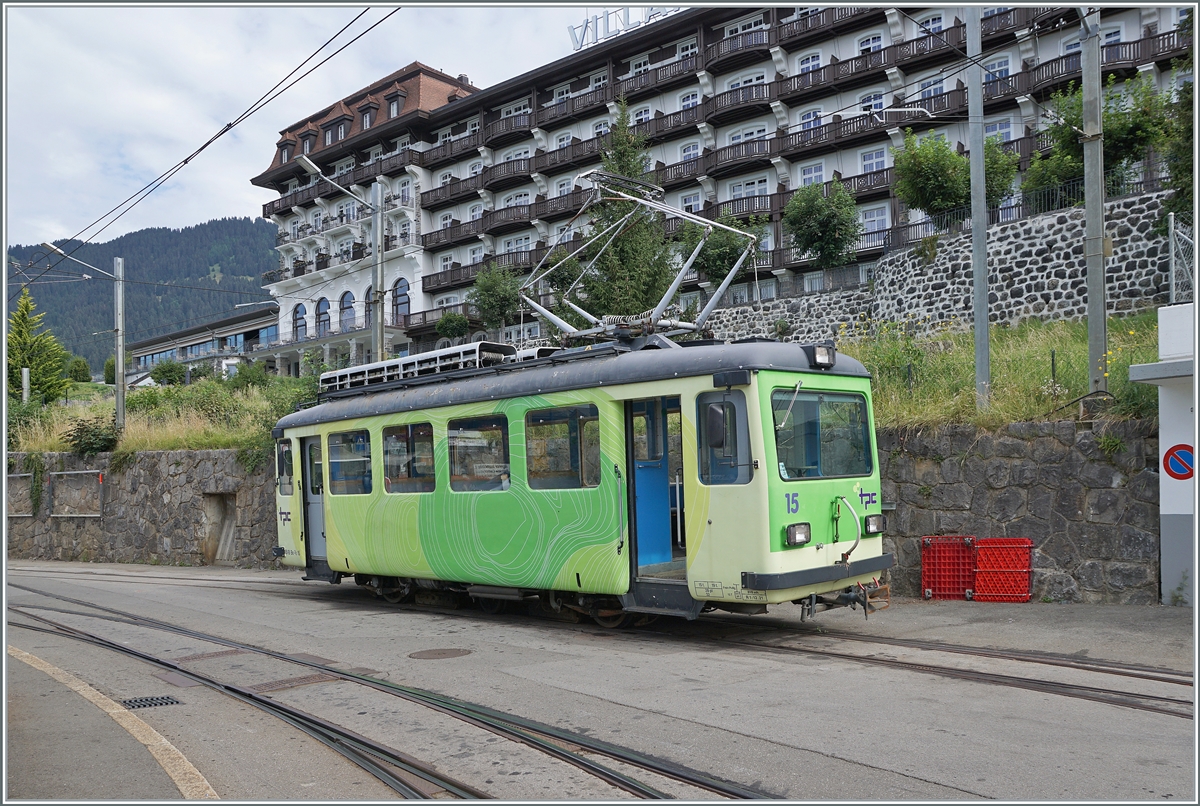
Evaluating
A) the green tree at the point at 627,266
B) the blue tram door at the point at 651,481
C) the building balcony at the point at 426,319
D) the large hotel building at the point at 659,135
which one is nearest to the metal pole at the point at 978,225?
the blue tram door at the point at 651,481

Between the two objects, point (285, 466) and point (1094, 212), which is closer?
point (1094, 212)

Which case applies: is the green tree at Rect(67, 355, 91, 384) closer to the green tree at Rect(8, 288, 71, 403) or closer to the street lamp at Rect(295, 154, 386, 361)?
the green tree at Rect(8, 288, 71, 403)

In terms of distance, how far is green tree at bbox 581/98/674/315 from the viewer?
23.0m

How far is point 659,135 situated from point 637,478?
36.8 metres

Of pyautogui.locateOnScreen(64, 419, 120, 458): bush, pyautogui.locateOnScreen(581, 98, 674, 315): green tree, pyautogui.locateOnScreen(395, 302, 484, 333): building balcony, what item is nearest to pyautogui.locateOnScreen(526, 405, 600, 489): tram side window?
pyautogui.locateOnScreen(581, 98, 674, 315): green tree

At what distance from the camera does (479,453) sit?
11570 millimetres

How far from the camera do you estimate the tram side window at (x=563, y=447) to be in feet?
33.1

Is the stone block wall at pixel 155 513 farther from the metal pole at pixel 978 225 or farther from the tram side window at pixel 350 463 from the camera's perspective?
the metal pole at pixel 978 225

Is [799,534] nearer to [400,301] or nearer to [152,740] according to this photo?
[152,740]

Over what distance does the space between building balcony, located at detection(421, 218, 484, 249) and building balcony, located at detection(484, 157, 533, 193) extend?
207 centimetres

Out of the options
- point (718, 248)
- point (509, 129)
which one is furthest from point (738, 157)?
point (509, 129)

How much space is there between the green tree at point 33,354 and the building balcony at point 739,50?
3685 centimetres

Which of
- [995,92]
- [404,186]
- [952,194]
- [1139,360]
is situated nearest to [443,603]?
[1139,360]

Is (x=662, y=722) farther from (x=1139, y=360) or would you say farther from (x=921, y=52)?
(x=921, y=52)
